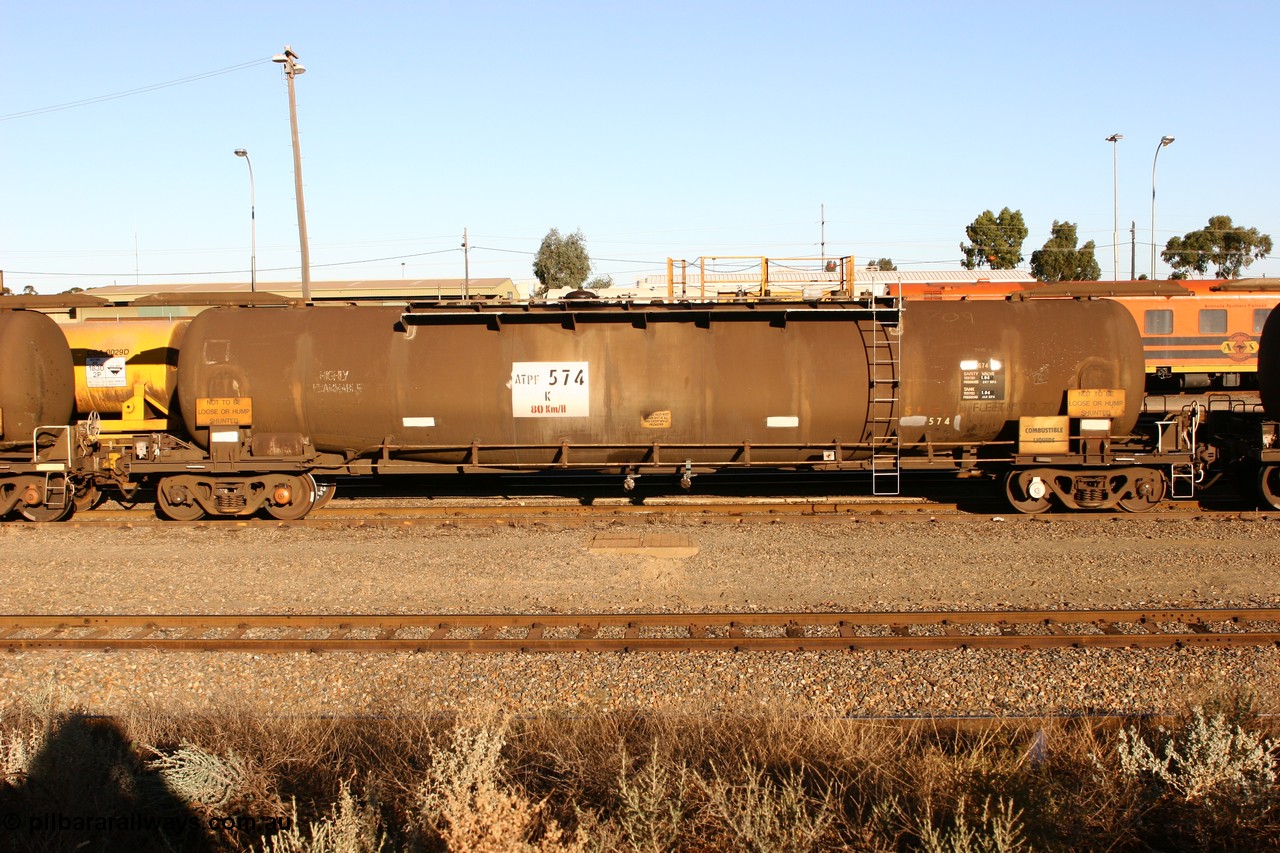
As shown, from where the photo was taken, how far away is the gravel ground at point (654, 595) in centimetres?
684

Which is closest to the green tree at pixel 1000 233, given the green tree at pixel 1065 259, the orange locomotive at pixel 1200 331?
the green tree at pixel 1065 259

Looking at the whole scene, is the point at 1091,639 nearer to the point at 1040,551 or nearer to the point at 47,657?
the point at 1040,551

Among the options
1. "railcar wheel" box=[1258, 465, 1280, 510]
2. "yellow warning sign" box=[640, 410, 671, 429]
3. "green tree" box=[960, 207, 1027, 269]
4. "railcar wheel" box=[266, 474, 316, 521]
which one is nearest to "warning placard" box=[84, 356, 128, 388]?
"railcar wheel" box=[266, 474, 316, 521]

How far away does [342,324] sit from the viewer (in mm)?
13398

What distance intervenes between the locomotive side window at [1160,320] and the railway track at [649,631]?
18290 mm

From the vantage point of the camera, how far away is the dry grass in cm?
449

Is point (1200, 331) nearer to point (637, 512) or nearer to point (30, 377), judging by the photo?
point (637, 512)

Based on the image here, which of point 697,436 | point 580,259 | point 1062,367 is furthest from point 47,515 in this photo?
point 580,259

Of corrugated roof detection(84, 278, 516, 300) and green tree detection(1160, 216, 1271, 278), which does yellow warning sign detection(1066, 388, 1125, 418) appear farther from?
green tree detection(1160, 216, 1271, 278)

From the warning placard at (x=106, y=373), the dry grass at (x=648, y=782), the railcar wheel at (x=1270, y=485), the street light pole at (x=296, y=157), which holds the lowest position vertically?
the dry grass at (x=648, y=782)

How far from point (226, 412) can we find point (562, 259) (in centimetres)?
5543

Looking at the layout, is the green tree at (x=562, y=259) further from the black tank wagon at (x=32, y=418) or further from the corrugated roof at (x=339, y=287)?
the black tank wagon at (x=32, y=418)

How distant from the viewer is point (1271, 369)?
13.4m

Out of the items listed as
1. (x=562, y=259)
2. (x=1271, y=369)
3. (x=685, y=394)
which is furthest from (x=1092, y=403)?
(x=562, y=259)
